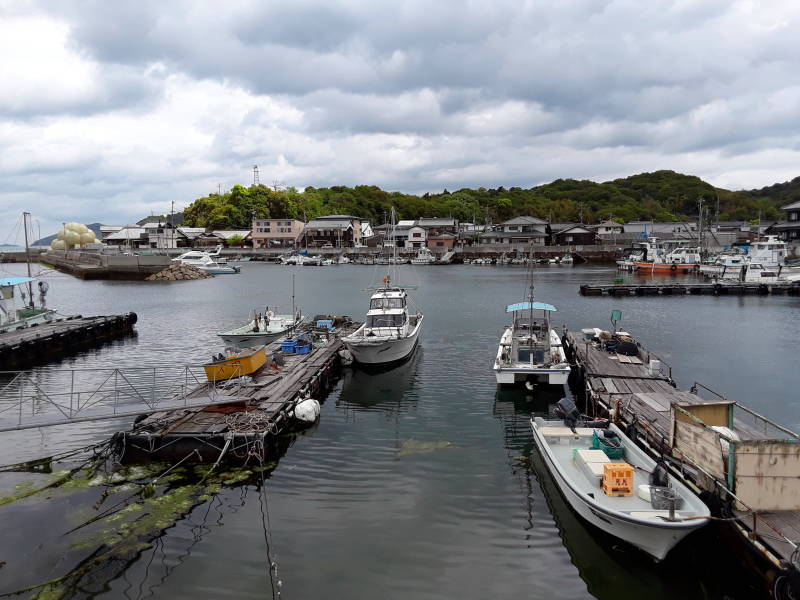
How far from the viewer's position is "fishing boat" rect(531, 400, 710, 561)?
1162 centimetres

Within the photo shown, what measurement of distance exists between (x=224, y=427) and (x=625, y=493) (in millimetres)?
12603

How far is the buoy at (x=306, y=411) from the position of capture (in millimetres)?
20969

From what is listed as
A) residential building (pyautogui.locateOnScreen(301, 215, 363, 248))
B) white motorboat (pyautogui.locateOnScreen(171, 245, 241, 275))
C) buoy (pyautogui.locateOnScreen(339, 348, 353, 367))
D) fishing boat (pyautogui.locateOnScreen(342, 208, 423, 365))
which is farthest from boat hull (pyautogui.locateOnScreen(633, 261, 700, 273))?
buoy (pyautogui.locateOnScreen(339, 348, 353, 367))

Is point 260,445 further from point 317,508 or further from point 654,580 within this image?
point 654,580

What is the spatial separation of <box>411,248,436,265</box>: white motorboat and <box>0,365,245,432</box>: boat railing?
106 meters

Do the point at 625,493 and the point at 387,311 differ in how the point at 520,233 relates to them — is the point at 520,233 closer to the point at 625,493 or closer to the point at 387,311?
the point at 387,311

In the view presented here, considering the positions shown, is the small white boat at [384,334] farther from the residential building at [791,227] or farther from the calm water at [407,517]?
the residential building at [791,227]

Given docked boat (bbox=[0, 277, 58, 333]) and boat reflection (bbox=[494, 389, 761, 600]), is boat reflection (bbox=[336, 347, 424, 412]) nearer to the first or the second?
boat reflection (bbox=[494, 389, 761, 600])

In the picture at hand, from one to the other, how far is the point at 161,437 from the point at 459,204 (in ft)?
→ 596

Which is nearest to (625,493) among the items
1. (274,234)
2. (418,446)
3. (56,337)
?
(418,446)

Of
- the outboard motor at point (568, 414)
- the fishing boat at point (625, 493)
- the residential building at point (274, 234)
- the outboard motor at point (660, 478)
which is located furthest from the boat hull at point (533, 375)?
the residential building at point (274, 234)

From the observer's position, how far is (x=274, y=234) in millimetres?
154750

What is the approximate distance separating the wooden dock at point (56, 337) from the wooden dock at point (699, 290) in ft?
173

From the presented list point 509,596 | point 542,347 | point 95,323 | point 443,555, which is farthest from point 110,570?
point 95,323
